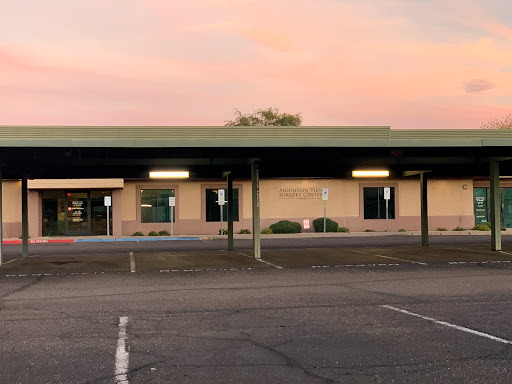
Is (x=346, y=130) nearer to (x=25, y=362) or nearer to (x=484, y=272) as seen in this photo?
(x=484, y=272)

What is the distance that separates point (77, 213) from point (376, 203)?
18.5 metres

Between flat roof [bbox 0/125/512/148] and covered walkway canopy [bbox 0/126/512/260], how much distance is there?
0.03 m

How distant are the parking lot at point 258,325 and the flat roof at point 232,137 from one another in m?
3.27

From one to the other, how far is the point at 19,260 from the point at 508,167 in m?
18.5

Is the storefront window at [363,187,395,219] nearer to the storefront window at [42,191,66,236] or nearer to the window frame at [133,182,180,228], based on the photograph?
the window frame at [133,182,180,228]

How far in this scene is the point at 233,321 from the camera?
8.45m

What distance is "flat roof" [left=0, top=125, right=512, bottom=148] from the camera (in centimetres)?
1485

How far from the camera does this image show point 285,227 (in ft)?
115

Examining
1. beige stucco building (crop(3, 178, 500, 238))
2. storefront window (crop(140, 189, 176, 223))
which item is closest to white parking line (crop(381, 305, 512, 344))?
beige stucco building (crop(3, 178, 500, 238))

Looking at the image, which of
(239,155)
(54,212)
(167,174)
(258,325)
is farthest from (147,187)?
(258,325)

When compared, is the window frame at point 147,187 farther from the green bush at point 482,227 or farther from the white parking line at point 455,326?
the white parking line at point 455,326

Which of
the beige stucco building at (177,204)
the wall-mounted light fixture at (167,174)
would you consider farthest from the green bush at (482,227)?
the wall-mounted light fixture at (167,174)

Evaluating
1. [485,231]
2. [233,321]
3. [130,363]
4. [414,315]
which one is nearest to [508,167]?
[485,231]

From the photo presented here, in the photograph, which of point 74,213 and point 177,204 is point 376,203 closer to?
point 177,204
